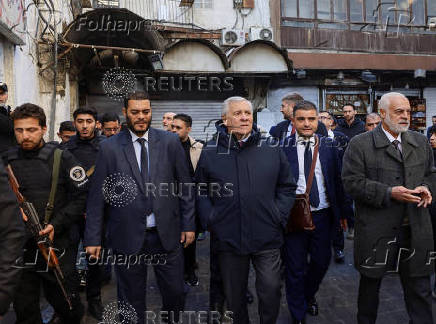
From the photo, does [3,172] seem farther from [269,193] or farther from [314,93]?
[314,93]

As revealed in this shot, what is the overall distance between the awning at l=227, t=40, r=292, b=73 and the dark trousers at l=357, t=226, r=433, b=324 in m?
9.88

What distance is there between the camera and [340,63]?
46.3ft

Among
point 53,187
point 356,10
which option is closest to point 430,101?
point 356,10

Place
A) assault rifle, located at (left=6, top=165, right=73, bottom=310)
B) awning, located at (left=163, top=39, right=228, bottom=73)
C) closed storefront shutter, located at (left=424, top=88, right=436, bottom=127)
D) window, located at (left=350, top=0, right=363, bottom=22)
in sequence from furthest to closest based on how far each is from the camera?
closed storefront shutter, located at (left=424, top=88, right=436, bottom=127) < window, located at (left=350, top=0, right=363, bottom=22) < awning, located at (left=163, top=39, right=228, bottom=73) < assault rifle, located at (left=6, top=165, right=73, bottom=310)

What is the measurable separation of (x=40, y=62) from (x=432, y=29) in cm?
1427

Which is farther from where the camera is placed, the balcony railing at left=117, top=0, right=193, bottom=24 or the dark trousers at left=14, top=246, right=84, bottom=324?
the balcony railing at left=117, top=0, right=193, bottom=24

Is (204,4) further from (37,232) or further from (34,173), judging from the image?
(37,232)

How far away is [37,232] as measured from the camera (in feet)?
10.6

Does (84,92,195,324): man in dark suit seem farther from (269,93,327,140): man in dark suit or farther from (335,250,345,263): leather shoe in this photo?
(335,250,345,263): leather shoe

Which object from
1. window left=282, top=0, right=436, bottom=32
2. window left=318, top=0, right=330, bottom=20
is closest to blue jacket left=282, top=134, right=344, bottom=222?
window left=282, top=0, right=436, bottom=32

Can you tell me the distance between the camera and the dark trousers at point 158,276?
3316 mm

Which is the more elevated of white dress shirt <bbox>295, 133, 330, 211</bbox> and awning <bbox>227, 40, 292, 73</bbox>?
awning <bbox>227, 40, 292, 73</bbox>

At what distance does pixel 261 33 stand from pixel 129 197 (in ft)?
37.4

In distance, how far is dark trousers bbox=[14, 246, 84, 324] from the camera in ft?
10.7
